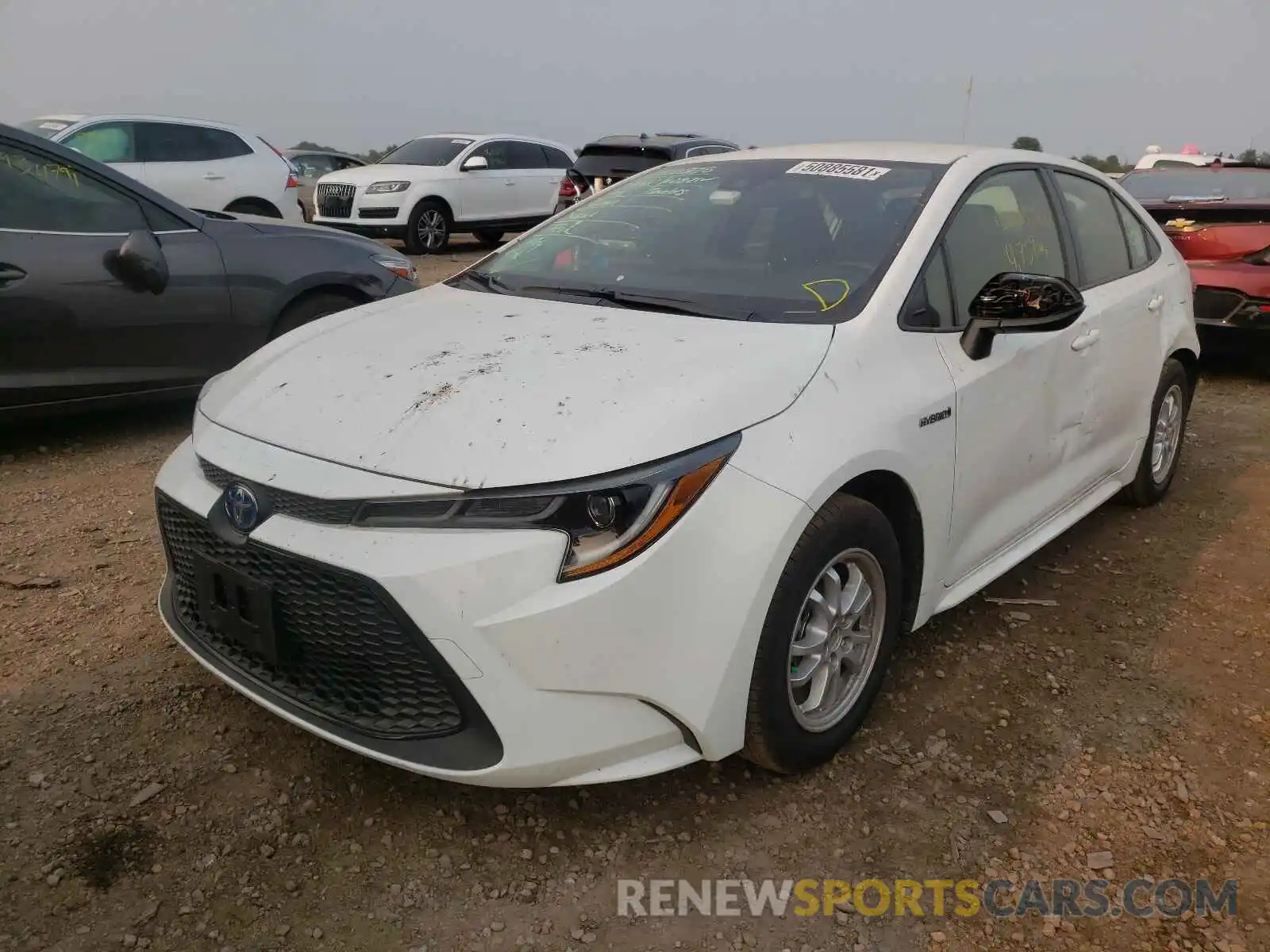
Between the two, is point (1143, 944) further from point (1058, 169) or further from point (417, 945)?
point (1058, 169)

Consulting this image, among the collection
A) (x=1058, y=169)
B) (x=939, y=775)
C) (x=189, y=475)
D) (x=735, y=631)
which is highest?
(x=1058, y=169)

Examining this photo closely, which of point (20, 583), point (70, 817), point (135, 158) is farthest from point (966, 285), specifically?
point (135, 158)

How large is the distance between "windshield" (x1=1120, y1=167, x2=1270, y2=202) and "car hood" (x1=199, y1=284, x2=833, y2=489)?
6.54m

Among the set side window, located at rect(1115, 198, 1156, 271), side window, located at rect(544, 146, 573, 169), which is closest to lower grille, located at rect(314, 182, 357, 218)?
side window, located at rect(544, 146, 573, 169)

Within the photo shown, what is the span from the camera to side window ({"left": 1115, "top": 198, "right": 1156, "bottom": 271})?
3887 mm

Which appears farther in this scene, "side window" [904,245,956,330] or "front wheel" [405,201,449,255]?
"front wheel" [405,201,449,255]

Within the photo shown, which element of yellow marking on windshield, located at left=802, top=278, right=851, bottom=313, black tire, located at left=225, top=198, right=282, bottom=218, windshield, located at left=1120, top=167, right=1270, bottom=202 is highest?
yellow marking on windshield, located at left=802, top=278, right=851, bottom=313

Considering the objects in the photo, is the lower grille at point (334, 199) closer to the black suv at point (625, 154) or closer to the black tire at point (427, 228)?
the black tire at point (427, 228)

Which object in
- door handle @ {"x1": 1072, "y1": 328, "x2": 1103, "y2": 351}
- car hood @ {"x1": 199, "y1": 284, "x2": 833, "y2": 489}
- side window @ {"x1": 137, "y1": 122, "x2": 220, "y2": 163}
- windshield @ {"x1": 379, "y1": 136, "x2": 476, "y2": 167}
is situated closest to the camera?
car hood @ {"x1": 199, "y1": 284, "x2": 833, "y2": 489}

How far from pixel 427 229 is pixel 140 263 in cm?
900

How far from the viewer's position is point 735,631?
205 centimetres

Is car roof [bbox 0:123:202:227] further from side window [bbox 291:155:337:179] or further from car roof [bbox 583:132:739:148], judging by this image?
side window [bbox 291:155:337:179]

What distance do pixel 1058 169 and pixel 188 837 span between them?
347 cm

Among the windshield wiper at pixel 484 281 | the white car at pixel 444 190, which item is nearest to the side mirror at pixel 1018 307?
the windshield wiper at pixel 484 281
